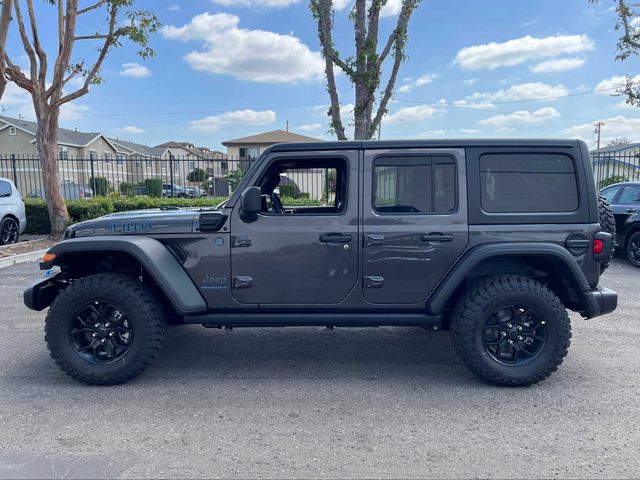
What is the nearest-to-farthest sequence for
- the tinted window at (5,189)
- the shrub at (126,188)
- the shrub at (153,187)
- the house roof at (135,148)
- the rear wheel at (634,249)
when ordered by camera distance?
the rear wheel at (634,249), the tinted window at (5,189), the shrub at (126,188), the shrub at (153,187), the house roof at (135,148)

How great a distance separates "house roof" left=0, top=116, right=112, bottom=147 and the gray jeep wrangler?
151 feet

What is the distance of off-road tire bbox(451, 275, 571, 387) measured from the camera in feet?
11.4

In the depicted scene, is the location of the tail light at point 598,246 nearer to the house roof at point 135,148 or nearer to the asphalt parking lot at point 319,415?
the asphalt parking lot at point 319,415

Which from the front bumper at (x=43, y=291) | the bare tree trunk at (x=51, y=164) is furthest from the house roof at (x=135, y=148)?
the front bumper at (x=43, y=291)

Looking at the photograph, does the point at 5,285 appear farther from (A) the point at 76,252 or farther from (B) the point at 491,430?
(B) the point at 491,430

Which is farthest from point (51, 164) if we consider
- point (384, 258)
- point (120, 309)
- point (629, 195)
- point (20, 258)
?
point (629, 195)

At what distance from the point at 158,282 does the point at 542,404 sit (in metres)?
3.02

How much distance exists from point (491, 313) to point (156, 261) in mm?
2635

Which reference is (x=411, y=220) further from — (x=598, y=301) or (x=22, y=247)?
(x=22, y=247)

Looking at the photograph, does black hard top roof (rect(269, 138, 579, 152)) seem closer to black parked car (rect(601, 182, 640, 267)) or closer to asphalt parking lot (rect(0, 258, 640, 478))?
asphalt parking lot (rect(0, 258, 640, 478))

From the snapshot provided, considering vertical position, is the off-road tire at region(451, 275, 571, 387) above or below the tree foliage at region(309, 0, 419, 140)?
below

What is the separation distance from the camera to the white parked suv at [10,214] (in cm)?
991

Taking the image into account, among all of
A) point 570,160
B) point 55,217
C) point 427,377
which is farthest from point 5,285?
point 570,160

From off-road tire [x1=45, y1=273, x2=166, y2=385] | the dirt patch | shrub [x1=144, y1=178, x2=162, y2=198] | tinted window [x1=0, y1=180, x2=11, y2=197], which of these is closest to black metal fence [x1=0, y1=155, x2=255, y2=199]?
shrub [x1=144, y1=178, x2=162, y2=198]
